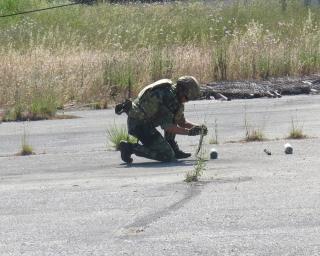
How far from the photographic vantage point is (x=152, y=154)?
13.0 m

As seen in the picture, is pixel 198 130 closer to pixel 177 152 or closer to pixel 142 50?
pixel 177 152

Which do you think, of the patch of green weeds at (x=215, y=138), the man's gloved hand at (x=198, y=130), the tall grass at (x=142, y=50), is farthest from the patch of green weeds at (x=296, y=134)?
the tall grass at (x=142, y=50)

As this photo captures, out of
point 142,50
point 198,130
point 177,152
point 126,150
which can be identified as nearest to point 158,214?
point 198,130

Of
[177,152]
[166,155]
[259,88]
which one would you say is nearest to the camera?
[166,155]

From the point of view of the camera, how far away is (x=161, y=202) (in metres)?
9.70

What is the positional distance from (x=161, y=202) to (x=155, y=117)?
344 cm

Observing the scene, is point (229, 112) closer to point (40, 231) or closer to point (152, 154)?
point (152, 154)

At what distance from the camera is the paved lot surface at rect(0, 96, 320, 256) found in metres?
7.98

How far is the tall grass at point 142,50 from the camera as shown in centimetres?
2333

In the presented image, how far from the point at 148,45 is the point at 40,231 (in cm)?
2003

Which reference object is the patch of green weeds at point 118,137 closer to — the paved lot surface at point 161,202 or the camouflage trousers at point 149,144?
the paved lot surface at point 161,202

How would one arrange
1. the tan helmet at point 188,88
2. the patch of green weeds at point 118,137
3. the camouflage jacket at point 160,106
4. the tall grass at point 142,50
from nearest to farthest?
1. the tan helmet at point 188,88
2. the camouflage jacket at point 160,106
3. the patch of green weeds at point 118,137
4. the tall grass at point 142,50

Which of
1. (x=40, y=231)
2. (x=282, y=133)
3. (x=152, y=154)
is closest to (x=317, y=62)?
(x=282, y=133)

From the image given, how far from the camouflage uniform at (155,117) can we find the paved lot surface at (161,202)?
0.19 meters
